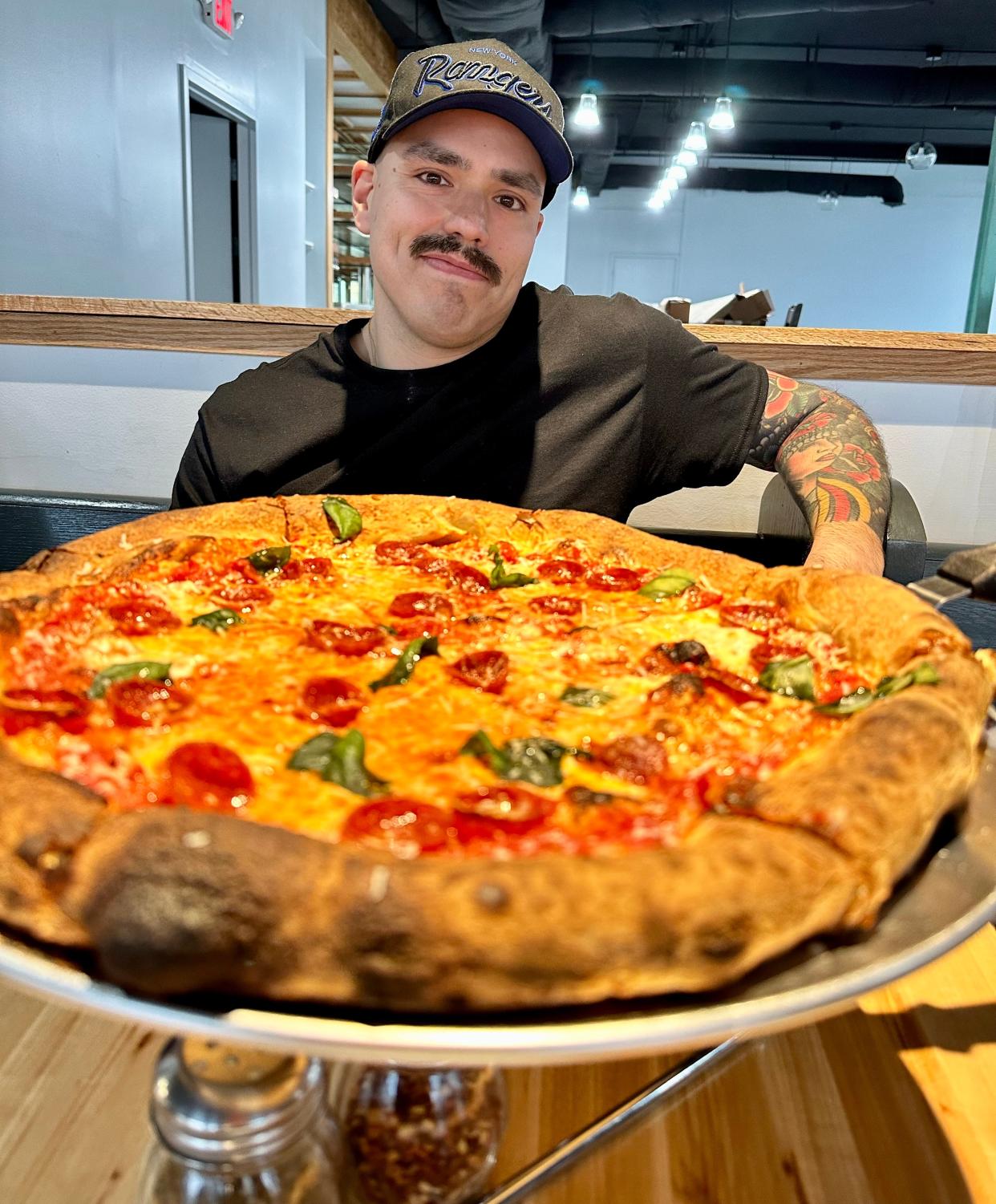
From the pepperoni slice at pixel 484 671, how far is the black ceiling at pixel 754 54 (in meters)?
11.7

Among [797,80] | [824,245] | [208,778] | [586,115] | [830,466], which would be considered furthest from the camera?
[824,245]

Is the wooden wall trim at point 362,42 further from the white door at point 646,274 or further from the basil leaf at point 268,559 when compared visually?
the white door at point 646,274

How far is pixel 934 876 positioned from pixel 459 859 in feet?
1.89

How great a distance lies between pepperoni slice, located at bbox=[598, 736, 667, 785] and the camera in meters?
1.34

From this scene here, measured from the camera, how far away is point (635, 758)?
1.37 metres

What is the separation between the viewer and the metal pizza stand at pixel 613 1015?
83 cm

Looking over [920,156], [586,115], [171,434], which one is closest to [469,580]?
[171,434]

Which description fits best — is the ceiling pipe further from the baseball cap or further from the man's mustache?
the man's mustache

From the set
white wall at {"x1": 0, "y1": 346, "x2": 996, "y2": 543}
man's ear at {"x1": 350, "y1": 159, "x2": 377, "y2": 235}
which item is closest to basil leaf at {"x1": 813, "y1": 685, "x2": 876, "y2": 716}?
man's ear at {"x1": 350, "y1": 159, "x2": 377, "y2": 235}

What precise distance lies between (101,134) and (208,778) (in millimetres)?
7355

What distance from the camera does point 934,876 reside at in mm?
1147

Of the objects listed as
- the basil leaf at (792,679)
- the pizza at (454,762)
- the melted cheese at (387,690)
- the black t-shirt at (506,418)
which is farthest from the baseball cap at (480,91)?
the basil leaf at (792,679)

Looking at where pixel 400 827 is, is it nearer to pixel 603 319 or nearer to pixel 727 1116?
pixel 727 1116

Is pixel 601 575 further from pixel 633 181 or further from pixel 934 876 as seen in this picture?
pixel 633 181
